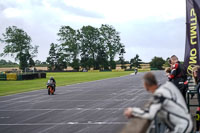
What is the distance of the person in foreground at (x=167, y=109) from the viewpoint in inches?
139

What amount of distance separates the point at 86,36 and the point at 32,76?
223 feet

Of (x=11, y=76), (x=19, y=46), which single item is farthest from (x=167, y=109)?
(x=19, y=46)

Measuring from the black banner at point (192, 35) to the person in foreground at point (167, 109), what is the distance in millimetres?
8941

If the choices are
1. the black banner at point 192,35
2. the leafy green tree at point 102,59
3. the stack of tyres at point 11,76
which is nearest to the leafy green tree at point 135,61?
the leafy green tree at point 102,59

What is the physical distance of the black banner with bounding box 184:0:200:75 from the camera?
39.8 ft

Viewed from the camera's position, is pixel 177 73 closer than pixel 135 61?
Yes

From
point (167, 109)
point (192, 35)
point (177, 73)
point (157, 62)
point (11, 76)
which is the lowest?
point (11, 76)

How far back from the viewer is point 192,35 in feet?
40.7

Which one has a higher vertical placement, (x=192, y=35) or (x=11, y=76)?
(x=192, y=35)

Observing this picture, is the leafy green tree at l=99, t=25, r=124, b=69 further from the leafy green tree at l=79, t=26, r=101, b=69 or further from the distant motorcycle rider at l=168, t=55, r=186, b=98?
the distant motorcycle rider at l=168, t=55, r=186, b=98

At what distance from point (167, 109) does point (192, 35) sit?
9.38 m

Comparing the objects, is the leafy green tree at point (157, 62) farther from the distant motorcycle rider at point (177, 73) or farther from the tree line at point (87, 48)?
the distant motorcycle rider at point (177, 73)

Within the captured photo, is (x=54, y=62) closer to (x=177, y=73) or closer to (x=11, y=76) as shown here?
(x=11, y=76)

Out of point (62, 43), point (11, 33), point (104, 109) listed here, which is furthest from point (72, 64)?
point (104, 109)
